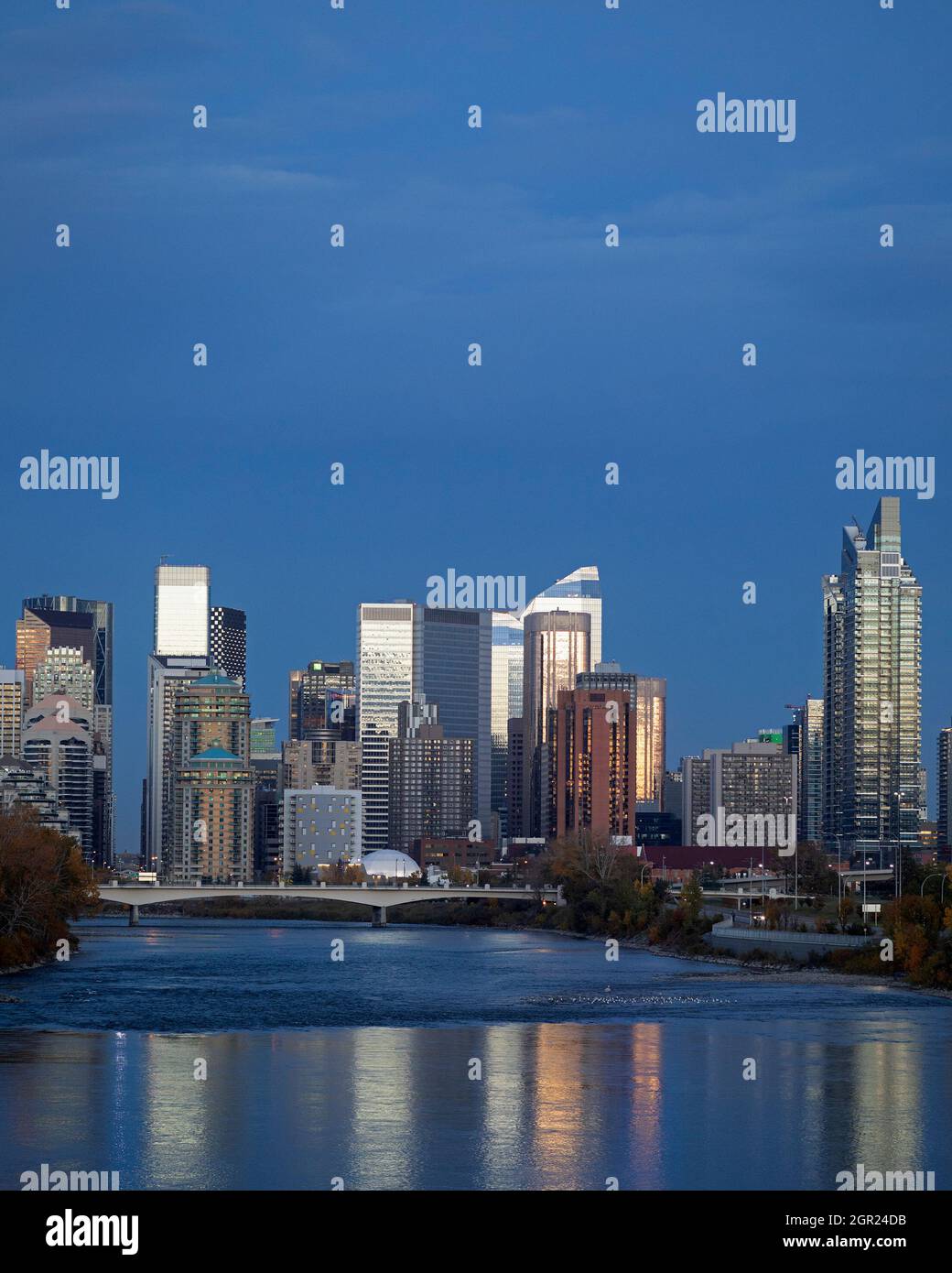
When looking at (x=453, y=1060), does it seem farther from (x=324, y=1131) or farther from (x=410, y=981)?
(x=410, y=981)

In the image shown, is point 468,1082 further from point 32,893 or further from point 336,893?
point 336,893

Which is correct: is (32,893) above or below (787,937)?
above

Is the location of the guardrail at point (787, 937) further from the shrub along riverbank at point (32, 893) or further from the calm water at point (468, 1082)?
the shrub along riverbank at point (32, 893)

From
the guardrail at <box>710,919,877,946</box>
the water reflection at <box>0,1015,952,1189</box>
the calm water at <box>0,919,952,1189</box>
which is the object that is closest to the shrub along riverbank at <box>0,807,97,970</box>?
the calm water at <box>0,919,952,1189</box>

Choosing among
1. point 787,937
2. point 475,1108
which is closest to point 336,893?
point 787,937

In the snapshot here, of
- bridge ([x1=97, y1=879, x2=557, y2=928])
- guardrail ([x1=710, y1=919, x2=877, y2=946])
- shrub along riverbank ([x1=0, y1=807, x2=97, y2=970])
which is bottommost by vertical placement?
bridge ([x1=97, y1=879, x2=557, y2=928])

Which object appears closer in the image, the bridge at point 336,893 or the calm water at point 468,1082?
the calm water at point 468,1082

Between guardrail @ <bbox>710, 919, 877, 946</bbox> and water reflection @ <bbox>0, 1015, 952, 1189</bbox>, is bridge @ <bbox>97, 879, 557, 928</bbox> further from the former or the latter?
Answer: water reflection @ <bbox>0, 1015, 952, 1189</bbox>

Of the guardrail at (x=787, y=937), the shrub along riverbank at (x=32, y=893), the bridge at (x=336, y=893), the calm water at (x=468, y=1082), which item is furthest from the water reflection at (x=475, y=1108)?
the bridge at (x=336, y=893)

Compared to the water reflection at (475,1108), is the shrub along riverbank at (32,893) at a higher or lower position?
higher
